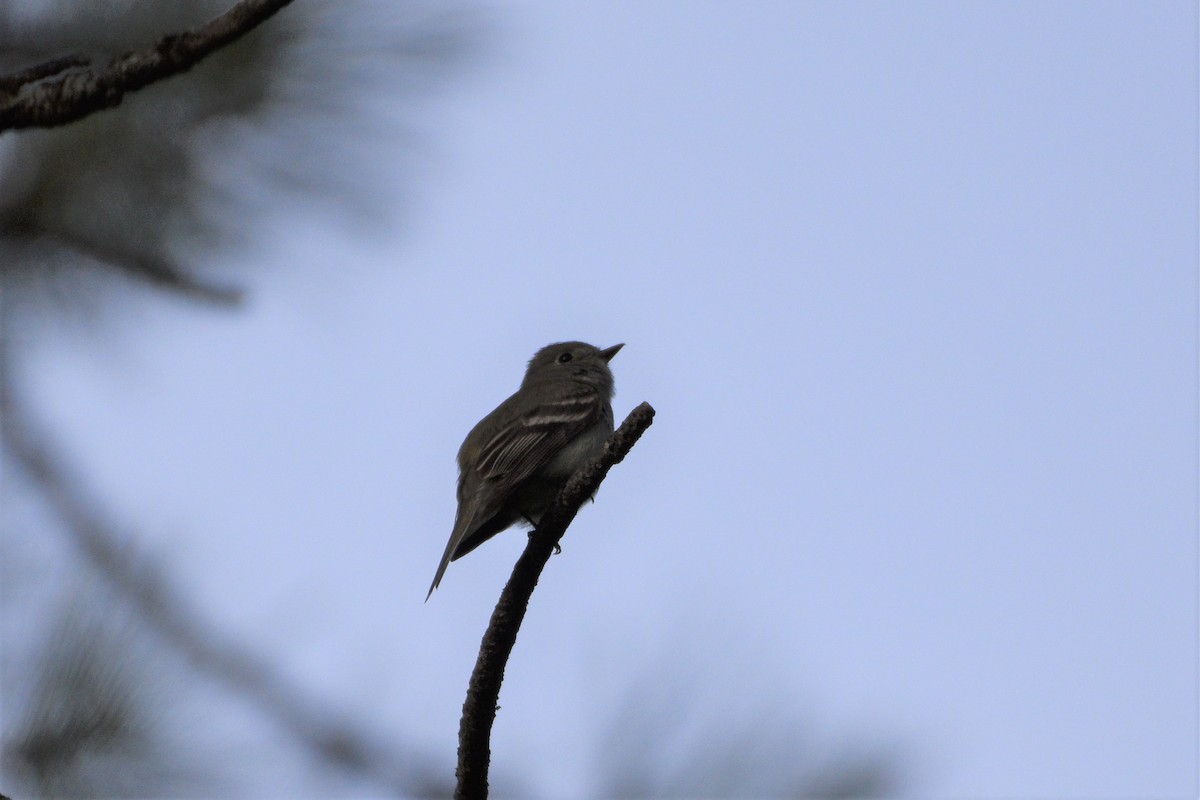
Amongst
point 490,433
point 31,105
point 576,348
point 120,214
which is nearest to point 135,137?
point 120,214

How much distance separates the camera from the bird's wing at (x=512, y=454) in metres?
5.16

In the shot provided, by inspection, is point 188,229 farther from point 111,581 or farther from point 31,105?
point 111,581

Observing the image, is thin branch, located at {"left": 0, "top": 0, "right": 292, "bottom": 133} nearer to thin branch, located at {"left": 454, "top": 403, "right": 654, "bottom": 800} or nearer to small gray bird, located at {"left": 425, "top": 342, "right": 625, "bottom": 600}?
thin branch, located at {"left": 454, "top": 403, "right": 654, "bottom": 800}

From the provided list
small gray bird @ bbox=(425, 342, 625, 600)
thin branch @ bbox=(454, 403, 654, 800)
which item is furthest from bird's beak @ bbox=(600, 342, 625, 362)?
thin branch @ bbox=(454, 403, 654, 800)

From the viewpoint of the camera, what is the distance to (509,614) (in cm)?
313

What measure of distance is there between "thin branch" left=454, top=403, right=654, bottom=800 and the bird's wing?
1.44 metres

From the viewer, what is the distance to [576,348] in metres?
7.22

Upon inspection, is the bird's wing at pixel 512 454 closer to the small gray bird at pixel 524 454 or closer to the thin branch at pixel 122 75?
the small gray bird at pixel 524 454

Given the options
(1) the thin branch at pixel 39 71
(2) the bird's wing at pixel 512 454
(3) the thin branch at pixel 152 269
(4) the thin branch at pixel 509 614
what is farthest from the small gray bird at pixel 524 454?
(1) the thin branch at pixel 39 71

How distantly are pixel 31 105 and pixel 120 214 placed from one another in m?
0.66

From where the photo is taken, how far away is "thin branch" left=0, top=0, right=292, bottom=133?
2875 millimetres

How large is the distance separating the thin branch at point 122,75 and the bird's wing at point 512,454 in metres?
2.25

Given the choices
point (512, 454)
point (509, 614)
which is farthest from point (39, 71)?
point (512, 454)

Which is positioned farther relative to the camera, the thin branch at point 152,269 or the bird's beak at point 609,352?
the bird's beak at point 609,352
